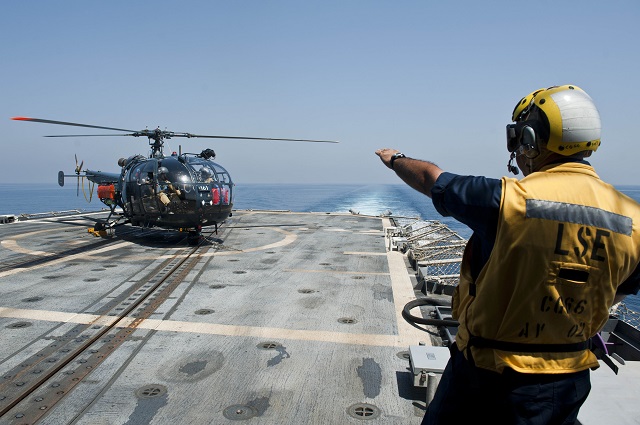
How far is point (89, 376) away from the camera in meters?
5.36

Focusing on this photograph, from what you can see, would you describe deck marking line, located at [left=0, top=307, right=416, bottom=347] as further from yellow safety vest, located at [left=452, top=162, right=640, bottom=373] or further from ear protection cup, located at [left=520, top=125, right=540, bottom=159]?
ear protection cup, located at [left=520, top=125, right=540, bottom=159]

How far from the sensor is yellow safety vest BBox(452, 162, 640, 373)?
1.80 m

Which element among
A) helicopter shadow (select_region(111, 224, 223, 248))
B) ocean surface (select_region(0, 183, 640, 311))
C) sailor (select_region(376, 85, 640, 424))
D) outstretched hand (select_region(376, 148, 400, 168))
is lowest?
ocean surface (select_region(0, 183, 640, 311))

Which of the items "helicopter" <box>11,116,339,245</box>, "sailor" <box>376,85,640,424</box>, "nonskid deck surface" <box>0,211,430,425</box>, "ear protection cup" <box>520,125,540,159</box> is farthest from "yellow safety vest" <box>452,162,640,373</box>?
"helicopter" <box>11,116,339,245</box>

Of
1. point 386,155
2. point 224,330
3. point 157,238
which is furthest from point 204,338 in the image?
point 157,238

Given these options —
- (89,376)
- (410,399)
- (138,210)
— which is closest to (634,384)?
(410,399)

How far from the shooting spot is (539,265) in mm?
1819

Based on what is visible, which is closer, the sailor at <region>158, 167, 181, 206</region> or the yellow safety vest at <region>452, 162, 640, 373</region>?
the yellow safety vest at <region>452, 162, 640, 373</region>

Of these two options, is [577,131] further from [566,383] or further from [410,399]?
[410,399]

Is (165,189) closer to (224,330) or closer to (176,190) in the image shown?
(176,190)

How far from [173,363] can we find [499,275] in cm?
499

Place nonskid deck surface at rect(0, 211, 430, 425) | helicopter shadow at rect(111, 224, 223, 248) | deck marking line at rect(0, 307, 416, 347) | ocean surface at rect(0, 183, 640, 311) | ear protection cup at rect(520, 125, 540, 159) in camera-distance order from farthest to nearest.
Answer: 1. ocean surface at rect(0, 183, 640, 311)
2. helicopter shadow at rect(111, 224, 223, 248)
3. deck marking line at rect(0, 307, 416, 347)
4. nonskid deck surface at rect(0, 211, 430, 425)
5. ear protection cup at rect(520, 125, 540, 159)

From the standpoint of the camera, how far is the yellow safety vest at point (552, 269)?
180 centimetres

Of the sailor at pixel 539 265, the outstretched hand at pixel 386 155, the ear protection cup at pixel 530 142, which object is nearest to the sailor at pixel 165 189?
the outstretched hand at pixel 386 155
